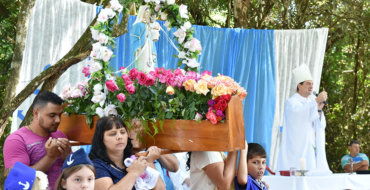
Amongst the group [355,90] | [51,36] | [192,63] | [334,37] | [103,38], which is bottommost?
[192,63]

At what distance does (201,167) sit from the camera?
339cm

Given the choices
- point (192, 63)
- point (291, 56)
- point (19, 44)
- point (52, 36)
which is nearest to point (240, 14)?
point (291, 56)

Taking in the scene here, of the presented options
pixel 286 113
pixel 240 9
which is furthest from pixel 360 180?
pixel 240 9

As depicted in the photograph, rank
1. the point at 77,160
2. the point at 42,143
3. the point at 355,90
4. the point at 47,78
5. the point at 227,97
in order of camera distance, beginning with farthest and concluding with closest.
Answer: the point at 355,90 → the point at 47,78 → the point at 42,143 → the point at 227,97 → the point at 77,160

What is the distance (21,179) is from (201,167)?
118cm

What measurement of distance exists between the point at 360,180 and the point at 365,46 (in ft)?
21.9

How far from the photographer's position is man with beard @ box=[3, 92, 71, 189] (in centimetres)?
310

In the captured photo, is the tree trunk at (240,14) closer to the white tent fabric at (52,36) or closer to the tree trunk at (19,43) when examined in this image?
the white tent fabric at (52,36)

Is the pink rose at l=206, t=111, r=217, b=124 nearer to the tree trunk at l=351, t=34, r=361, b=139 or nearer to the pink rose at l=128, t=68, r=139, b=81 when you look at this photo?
the pink rose at l=128, t=68, r=139, b=81

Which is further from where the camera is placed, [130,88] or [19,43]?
[19,43]

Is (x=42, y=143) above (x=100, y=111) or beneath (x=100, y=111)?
beneath

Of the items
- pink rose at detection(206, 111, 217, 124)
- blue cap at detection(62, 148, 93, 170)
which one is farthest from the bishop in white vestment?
blue cap at detection(62, 148, 93, 170)

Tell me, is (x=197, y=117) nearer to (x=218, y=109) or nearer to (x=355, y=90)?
(x=218, y=109)

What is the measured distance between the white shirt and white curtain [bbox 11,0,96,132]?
135 inches
